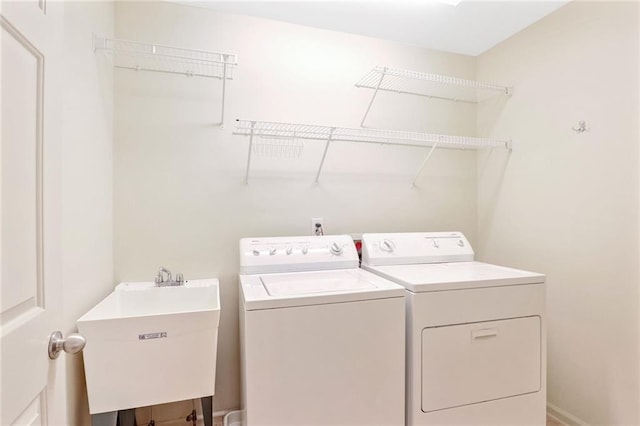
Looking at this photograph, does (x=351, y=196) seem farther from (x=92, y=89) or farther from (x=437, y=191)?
(x=92, y=89)

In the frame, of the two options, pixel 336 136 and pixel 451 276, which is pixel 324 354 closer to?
pixel 451 276

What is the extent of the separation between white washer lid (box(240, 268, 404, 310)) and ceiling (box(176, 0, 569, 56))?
1565 millimetres

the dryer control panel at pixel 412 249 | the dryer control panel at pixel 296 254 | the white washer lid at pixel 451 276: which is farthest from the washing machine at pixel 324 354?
the dryer control panel at pixel 412 249

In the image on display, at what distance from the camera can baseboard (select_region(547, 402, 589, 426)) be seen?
6.13 ft

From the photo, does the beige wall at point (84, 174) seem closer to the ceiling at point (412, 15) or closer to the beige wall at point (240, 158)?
the beige wall at point (240, 158)

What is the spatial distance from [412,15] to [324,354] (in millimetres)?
2003

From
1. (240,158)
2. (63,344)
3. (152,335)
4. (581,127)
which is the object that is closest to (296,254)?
(240,158)

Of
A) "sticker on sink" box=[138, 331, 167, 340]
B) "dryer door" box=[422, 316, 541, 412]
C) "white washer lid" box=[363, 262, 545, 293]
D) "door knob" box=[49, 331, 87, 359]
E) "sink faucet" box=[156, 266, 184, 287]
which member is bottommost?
"dryer door" box=[422, 316, 541, 412]

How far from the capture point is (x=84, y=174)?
1502 mm

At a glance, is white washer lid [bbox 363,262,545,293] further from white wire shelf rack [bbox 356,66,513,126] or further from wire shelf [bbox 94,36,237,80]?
wire shelf [bbox 94,36,237,80]

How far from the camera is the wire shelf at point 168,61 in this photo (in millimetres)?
1815

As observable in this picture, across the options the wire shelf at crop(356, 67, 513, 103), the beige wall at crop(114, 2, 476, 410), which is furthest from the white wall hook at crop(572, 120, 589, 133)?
the beige wall at crop(114, 2, 476, 410)

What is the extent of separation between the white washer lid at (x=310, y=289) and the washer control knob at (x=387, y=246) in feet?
0.98

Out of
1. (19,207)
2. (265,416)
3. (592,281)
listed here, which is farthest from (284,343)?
(592,281)
